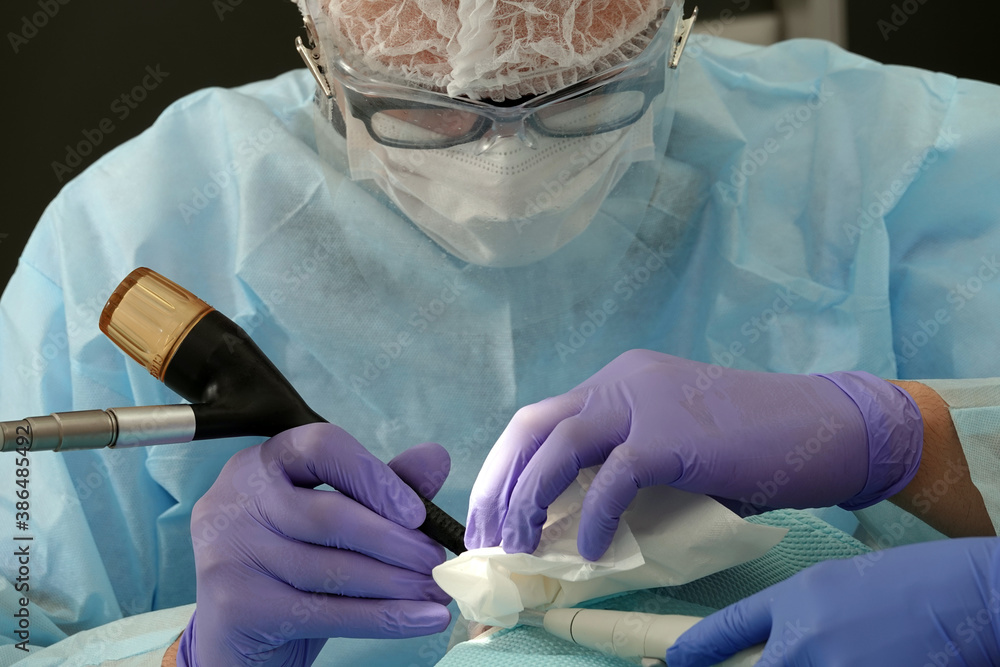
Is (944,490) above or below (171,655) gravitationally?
above

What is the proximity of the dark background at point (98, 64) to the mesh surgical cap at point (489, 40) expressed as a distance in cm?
89

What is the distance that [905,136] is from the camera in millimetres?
1464

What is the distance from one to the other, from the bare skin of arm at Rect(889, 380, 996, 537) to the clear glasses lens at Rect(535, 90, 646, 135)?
56 centimetres

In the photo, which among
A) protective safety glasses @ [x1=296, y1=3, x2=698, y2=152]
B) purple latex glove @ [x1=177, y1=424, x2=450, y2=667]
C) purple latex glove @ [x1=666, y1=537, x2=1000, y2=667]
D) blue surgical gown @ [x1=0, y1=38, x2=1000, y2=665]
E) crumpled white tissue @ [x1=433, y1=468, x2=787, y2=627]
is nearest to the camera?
purple latex glove @ [x1=666, y1=537, x2=1000, y2=667]

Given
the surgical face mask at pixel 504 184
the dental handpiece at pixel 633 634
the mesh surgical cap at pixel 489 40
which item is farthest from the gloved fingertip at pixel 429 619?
the mesh surgical cap at pixel 489 40

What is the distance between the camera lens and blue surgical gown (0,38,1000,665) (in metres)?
1.39

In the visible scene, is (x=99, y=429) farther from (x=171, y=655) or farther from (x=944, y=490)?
(x=944, y=490)

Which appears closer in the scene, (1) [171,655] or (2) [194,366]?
(2) [194,366]

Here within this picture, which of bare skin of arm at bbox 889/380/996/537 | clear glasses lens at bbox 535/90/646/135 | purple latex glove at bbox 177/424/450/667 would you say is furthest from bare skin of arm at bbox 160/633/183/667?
bare skin of arm at bbox 889/380/996/537

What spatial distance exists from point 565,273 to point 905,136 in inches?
23.2

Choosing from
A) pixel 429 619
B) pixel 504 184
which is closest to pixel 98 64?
pixel 504 184

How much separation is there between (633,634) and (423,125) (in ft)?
2.34

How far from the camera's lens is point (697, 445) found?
3.34 feet

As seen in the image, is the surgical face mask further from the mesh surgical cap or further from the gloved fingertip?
the gloved fingertip
